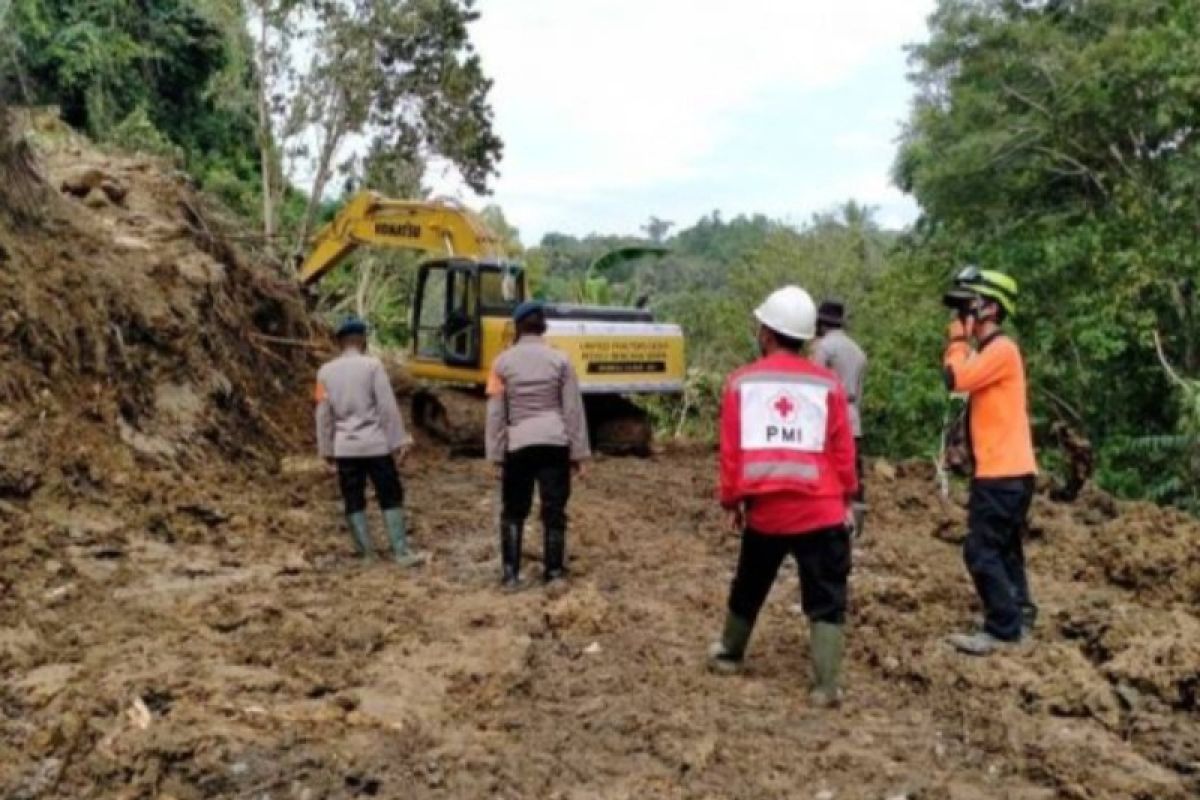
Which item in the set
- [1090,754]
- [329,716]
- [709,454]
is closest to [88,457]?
[329,716]

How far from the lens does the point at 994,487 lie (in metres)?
6.13

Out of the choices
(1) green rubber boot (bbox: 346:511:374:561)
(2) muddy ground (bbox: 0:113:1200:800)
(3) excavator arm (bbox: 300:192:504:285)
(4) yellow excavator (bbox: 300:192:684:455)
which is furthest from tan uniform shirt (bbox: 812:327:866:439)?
(3) excavator arm (bbox: 300:192:504:285)

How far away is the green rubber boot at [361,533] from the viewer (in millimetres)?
8664

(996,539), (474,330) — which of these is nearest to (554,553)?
(996,539)

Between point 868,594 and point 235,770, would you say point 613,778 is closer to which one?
point 235,770

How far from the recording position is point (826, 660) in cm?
554

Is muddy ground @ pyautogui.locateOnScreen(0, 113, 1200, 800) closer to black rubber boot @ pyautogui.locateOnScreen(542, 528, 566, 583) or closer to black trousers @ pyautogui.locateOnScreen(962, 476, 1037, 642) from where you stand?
black trousers @ pyautogui.locateOnScreen(962, 476, 1037, 642)

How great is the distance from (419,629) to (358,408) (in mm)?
2124

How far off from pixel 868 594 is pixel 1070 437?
3.66m

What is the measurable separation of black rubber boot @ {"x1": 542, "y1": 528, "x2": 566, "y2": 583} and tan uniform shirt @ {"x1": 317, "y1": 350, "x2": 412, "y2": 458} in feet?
4.39

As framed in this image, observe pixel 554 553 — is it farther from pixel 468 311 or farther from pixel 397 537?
pixel 468 311

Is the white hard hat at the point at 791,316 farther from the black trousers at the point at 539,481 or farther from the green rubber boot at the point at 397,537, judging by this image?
the green rubber boot at the point at 397,537

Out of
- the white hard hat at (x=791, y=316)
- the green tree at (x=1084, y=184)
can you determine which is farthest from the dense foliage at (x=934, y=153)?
the white hard hat at (x=791, y=316)

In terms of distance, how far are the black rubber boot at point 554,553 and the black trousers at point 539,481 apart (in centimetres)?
5
